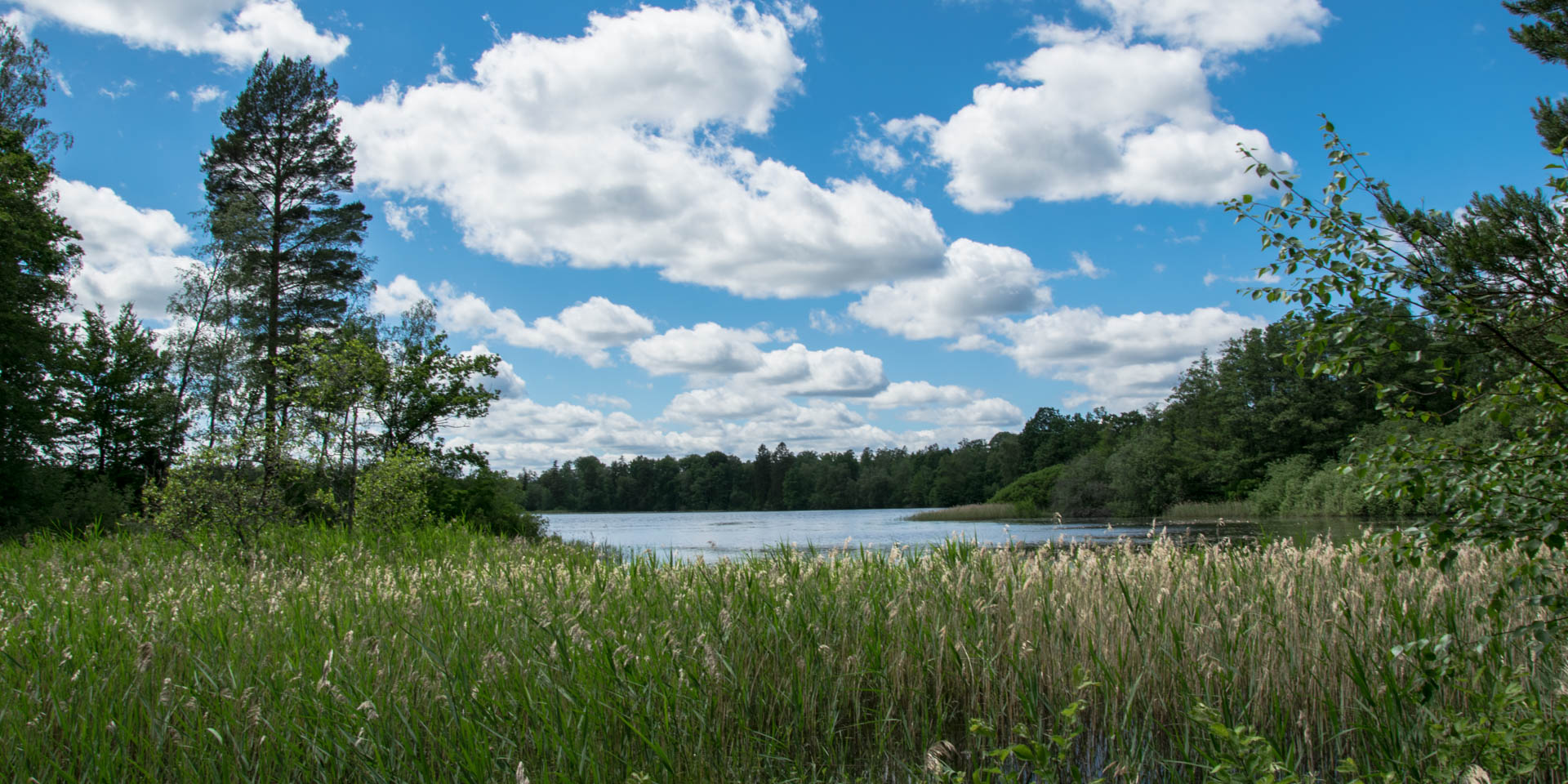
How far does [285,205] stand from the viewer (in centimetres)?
2872

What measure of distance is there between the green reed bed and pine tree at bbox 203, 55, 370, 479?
82.3 feet

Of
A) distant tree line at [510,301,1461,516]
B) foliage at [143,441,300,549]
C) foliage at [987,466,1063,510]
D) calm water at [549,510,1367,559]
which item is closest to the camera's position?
calm water at [549,510,1367,559]

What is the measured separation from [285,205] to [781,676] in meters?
31.1

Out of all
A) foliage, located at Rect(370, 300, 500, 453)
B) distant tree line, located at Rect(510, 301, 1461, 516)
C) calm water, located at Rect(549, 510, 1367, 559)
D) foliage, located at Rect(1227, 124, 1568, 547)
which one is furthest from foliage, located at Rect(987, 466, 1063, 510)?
foliage, located at Rect(1227, 124, 1568, 547)

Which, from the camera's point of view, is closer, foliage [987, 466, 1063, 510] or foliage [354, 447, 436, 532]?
foliage [354, 447, 436, 532]

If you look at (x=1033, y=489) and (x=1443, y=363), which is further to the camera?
(x=1033, y=489)

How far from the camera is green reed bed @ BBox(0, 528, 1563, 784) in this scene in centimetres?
329

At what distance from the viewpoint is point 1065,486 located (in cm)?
6494

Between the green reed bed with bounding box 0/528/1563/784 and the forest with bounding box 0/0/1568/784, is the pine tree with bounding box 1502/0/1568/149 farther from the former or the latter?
the green reed bed with bounding box 0/528/1563/784

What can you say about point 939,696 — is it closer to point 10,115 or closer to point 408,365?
point 408,365

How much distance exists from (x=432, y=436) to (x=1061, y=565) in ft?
76.2

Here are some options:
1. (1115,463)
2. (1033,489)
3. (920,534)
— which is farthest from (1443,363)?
(1033,489)

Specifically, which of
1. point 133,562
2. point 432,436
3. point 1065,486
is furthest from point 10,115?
point 1065,486

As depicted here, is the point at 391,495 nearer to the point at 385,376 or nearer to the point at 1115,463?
the point at 385,376
